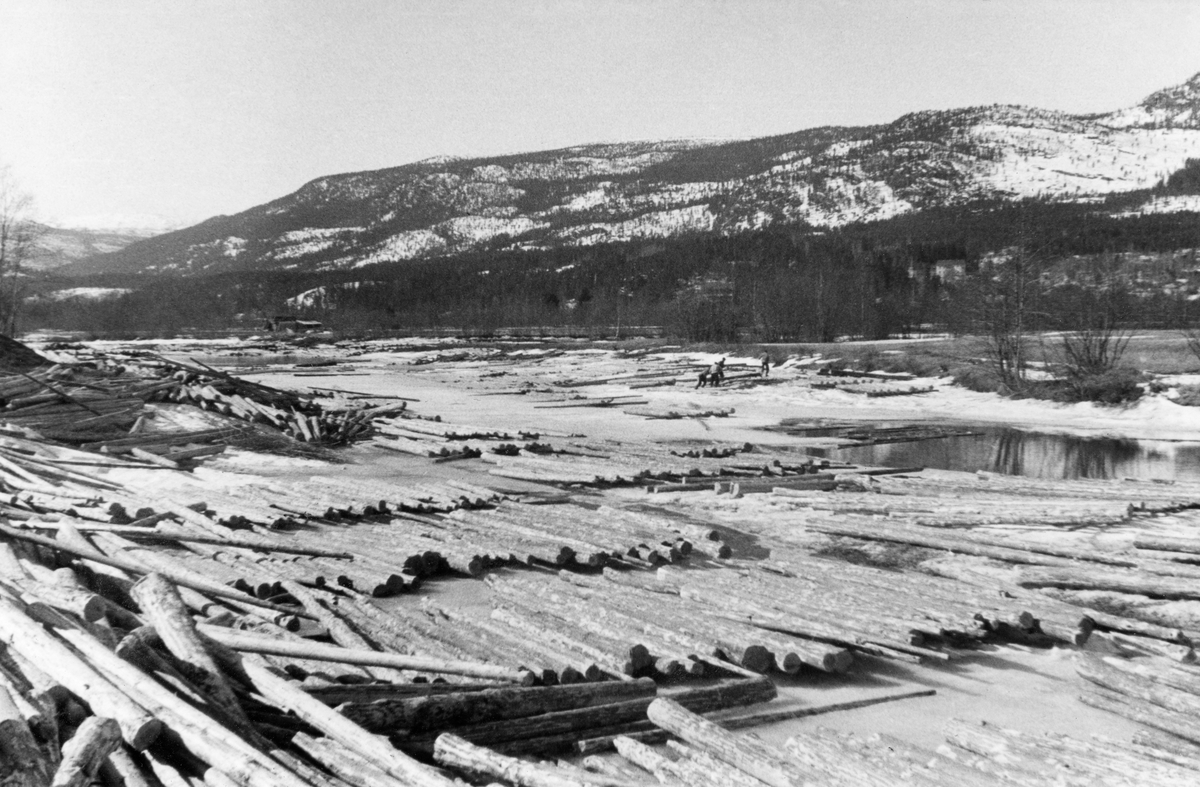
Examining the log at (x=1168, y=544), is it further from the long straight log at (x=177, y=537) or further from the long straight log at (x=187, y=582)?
the long straight log at (x=187, y=582)

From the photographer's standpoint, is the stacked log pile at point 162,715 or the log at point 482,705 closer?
the stacked log pile at point 162,715

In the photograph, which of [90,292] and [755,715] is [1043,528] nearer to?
[755,715]

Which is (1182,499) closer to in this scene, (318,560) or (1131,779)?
(1131,779)

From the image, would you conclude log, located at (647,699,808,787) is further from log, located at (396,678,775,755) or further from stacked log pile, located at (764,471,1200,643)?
stacked log pile, located at (764,471,1200,643)

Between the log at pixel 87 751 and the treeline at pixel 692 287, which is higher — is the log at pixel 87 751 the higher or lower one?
the lower one

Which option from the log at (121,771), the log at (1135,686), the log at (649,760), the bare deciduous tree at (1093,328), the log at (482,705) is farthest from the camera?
the bare deciduous tree at (1093,328)

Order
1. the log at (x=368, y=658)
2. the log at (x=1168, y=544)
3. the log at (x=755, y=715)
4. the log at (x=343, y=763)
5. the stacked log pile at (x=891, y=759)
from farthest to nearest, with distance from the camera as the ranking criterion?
the log at (x=1168, y=544) → the log at (x=368, y=658) → the log at (x=755, y=715) → the stacked log pile at (x=891, y=759) → the log at (x=343, y=763)

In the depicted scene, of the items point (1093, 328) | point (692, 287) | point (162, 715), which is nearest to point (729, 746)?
point (162, 715)

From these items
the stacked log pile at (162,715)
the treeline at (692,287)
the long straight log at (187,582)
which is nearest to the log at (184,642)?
the stacked log pile at (162,715)
